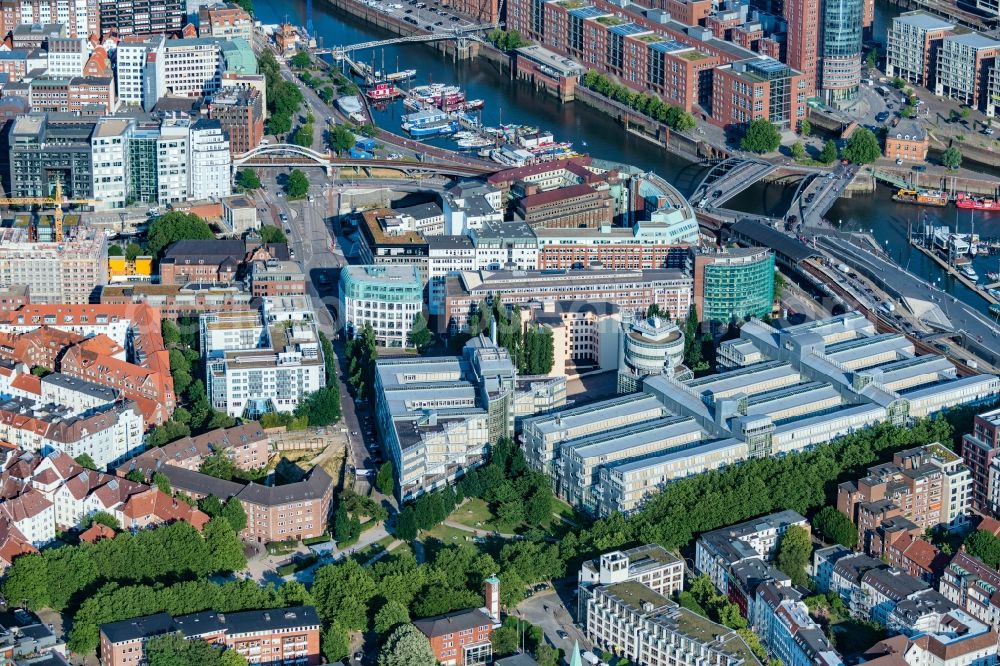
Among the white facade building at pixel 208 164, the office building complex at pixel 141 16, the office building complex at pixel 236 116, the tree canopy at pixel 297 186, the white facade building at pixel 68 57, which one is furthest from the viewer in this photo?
the office building complex at pixel 141 16

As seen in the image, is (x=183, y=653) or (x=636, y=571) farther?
(x=636, y=571)

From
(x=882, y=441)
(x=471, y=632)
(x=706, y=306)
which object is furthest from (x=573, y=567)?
(x=706, y=306)

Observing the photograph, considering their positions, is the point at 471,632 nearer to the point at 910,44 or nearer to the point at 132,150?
A: the point at 132,150

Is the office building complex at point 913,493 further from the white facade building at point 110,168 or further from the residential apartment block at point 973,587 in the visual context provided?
the white facade building at point 110,168

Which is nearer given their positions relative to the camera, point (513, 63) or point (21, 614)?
point (21, 614)

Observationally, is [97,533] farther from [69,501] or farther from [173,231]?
[173,231]

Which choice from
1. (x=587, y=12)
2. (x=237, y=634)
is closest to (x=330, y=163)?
(x=587, y=12)

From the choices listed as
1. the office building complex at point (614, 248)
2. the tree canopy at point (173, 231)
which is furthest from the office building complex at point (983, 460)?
the tree canopy at point (173, 231)
